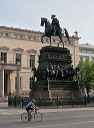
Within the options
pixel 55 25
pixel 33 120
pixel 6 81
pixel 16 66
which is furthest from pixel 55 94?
pixel 6 81

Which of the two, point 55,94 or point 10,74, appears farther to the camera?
point 10,74

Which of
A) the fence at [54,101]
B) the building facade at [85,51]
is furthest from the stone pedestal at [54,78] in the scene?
the building facade at [85,51]

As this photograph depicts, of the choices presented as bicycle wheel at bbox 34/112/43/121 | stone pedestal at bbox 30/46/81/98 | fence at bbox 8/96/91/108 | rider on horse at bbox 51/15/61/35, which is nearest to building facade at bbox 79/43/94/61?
rider on horse at bbox 51/15/61/35

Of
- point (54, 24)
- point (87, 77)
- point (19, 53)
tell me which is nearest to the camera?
point (54, 24)

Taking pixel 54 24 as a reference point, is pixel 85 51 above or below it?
above

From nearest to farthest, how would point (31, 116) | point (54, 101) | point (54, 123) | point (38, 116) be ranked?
point (54, 123) < point (31, 116) < point (38, 116) < point (54, 101)

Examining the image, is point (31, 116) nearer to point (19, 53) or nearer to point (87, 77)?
point (87, 77)

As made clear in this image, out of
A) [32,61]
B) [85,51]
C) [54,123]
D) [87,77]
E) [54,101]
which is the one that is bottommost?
[54,123]

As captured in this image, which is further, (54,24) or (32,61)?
(32,61)

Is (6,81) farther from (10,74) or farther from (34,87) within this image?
(34,87)

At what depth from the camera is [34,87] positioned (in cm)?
2861

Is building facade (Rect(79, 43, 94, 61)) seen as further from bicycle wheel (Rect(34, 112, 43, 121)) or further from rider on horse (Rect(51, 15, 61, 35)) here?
bicycle wheel (Rect(34, 112, 43, 121))

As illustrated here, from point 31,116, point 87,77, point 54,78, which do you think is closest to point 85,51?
point 87,77

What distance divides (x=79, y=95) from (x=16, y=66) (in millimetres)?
32270
